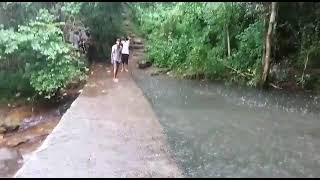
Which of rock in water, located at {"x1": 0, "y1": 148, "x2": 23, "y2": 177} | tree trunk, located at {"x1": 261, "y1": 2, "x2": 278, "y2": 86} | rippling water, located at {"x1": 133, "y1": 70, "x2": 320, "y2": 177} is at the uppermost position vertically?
tree trunk, located at {"x1": 261, "y1": 2, "x2": 278, "y2": 86}

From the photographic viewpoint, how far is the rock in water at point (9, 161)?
10.3 metres

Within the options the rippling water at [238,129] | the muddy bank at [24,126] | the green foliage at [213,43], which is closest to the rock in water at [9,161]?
the muddy bank at [24,126]

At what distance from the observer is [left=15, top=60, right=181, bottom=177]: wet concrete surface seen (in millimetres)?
7211

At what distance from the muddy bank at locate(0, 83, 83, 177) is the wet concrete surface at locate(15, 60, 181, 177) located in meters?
1.64

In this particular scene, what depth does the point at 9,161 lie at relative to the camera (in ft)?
35.4

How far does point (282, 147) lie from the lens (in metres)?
8.54

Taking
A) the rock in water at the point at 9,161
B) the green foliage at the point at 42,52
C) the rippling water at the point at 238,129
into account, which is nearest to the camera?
the rippling water at the point at 238,129

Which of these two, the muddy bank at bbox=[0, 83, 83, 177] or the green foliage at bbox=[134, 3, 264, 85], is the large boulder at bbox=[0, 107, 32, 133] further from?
the green foliage at bbox=[134, 3, 264, 85]

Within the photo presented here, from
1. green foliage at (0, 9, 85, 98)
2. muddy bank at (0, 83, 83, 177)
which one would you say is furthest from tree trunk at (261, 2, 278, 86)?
muddy bank at (0, 83, 83, 177)

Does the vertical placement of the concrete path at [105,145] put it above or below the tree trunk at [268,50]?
below

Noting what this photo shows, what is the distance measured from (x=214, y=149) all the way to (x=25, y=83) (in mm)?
9207

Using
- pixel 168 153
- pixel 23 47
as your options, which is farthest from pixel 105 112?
pixel 23 47

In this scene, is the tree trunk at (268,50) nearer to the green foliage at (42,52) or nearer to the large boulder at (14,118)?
the green foliage at (42,52)

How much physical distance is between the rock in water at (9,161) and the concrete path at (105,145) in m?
1.68
